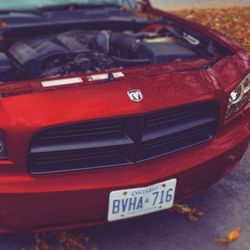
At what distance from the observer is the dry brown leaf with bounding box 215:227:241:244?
2.89 metres

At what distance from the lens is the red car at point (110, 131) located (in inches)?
93.0

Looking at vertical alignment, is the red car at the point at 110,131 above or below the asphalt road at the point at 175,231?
above

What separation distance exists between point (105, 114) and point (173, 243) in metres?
0.97

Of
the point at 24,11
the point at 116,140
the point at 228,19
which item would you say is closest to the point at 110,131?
the point at 116,140

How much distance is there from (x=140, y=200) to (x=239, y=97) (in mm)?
909

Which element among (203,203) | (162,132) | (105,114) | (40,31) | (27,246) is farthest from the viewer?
(40,31)

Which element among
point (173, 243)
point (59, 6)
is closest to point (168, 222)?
point (173, 243)

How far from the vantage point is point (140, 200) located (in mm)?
2553

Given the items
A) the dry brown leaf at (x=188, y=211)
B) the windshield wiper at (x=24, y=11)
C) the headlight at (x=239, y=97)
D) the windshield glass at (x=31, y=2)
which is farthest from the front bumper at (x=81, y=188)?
the windshield glass at (x=31, y=2)

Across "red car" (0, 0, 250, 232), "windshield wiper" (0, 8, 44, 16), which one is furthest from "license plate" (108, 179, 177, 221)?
"windshield wiper" (0, 8, 44, 16)

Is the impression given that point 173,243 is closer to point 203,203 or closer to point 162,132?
point 203,203

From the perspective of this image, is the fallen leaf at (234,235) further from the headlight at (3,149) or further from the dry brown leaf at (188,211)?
the headlight at (3,149)

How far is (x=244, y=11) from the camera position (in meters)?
9.12

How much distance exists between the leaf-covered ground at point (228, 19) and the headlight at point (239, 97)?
12.3ft
